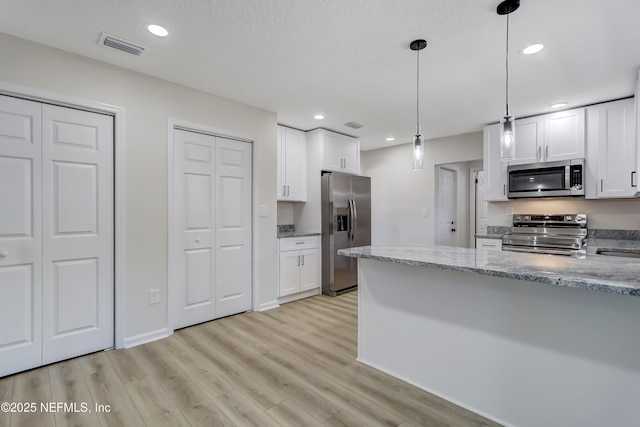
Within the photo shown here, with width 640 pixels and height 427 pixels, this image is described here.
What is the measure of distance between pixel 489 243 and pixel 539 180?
96 centimetres

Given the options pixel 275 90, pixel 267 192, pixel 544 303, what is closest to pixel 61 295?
pixel 267 192

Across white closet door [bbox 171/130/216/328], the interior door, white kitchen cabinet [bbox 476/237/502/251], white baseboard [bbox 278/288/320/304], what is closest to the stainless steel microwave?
white kitchen cabinet [bbox 476/237/502/251]

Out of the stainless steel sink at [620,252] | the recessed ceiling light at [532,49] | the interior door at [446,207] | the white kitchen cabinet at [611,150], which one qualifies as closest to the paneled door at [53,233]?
the recessed ceiling light at [532,49]

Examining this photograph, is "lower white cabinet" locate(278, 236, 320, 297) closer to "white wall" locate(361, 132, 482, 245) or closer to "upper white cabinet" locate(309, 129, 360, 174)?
"upper white cabinet" locate(309, 129, 360, 174)

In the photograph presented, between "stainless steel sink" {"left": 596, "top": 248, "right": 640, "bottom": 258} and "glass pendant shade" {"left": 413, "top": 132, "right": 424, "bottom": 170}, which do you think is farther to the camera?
"stainless steel sink" {"left": 596, "top": 248, "right": 640, "bottom": 258}

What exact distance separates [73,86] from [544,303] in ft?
11.7

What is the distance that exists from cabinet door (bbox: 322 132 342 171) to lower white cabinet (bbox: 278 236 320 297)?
1111 mm

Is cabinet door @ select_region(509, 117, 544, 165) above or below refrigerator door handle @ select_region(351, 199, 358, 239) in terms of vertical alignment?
above

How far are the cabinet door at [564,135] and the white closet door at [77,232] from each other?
474cm

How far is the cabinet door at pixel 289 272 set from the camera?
400cm

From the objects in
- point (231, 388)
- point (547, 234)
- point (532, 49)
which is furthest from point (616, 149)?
point (231, 388)

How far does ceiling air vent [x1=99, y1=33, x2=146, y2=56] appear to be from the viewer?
2.23 metres

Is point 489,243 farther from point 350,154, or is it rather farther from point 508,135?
point 508,135

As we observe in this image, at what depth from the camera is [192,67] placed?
2680mm
